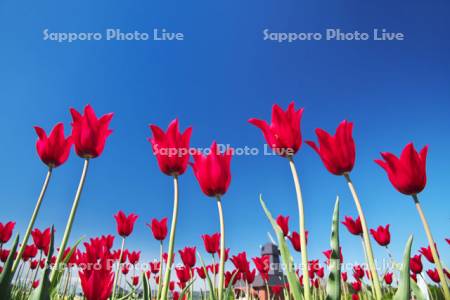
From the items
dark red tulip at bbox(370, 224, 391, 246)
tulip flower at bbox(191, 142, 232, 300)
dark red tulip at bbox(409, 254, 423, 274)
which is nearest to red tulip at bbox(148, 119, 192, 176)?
tulip flower at bbox(191, 142, 232, 300)

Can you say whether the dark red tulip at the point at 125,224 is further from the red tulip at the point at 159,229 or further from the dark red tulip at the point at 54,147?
the dark red tulip at the point at 54,147

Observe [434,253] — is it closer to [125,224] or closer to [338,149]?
[338,149]

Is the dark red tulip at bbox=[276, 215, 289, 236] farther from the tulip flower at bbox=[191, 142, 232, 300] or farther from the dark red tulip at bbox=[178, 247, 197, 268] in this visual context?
the tulip flower at bbox=[191, 142, 232, 300]

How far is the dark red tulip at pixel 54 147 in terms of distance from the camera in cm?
243

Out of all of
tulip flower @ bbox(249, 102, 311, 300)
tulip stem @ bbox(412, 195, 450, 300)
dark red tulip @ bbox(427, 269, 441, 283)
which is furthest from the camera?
dark red tulip @ bbox(427, 269, 441, 283)

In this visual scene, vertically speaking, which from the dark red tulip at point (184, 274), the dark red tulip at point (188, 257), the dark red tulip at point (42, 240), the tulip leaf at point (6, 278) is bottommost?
the tulip leaf at point (6, 278)

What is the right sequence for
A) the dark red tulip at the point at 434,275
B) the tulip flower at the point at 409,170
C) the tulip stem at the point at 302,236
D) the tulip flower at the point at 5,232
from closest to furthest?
the tulip stem at the point at 302,236, the tulip flower at the point at 409,170, the tulip flower at the point at 5,232, the dark red tulip at the point at 434,275

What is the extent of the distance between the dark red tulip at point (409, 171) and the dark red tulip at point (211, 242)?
9.77 feet

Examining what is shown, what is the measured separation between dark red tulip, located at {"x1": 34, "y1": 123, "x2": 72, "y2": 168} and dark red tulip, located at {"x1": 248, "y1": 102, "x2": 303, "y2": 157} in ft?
5.19

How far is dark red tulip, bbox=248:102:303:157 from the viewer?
1854 millimetres

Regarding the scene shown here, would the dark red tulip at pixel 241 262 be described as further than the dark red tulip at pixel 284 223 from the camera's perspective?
Yes

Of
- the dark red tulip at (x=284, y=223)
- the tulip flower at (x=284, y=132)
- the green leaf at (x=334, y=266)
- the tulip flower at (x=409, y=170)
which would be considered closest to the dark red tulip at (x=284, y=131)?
the tulip flower at (x=284, y=132)

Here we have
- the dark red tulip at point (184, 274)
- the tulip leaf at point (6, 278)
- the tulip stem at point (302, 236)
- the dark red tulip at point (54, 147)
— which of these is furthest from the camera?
the dark red tulip at point (184, 274)

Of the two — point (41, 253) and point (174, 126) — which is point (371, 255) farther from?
point (41, 253)
